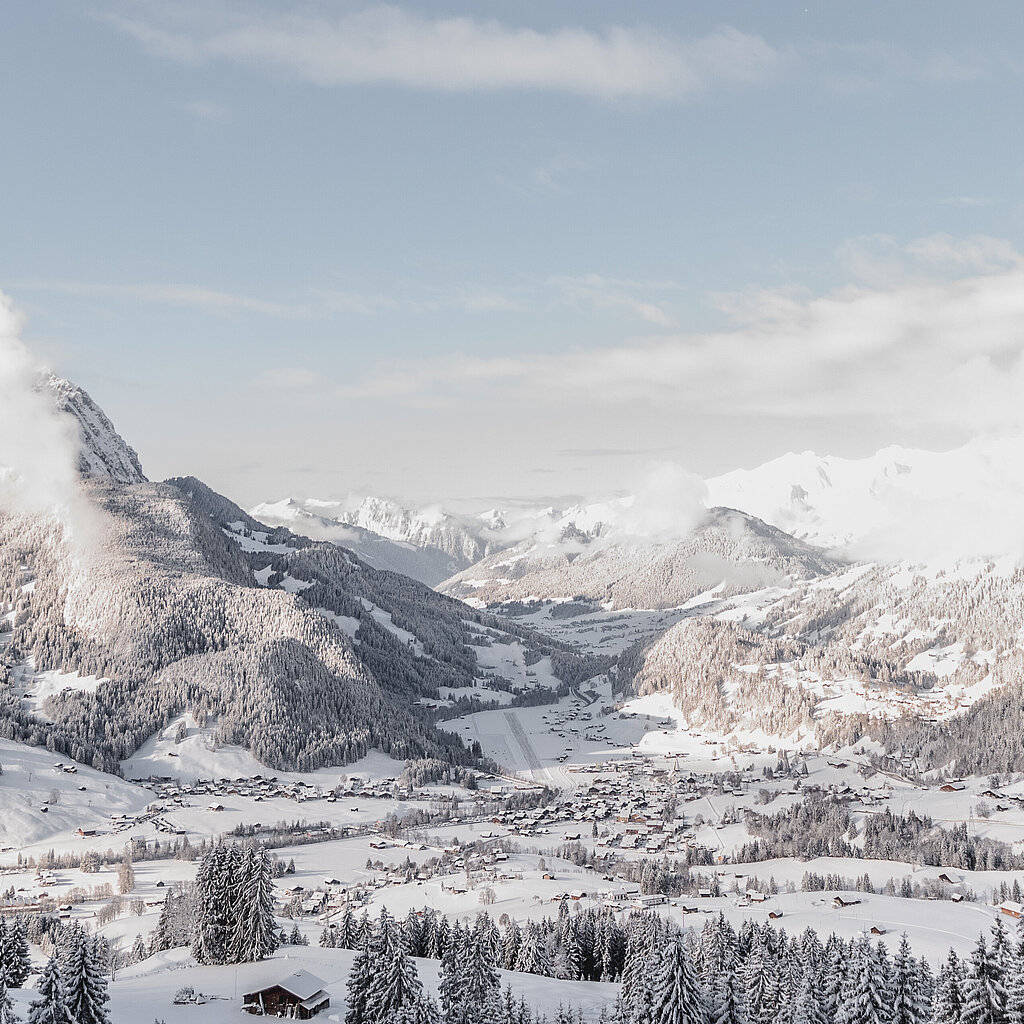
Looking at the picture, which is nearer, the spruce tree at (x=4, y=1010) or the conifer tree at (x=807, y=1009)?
the spruce tree at (x=4, y=1010)

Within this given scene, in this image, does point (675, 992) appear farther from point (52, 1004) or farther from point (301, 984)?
point (52, 1004)

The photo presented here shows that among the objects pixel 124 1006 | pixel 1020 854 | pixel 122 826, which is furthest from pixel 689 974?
pixel 122 826

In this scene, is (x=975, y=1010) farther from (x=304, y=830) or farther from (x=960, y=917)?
(x=304, y=830)

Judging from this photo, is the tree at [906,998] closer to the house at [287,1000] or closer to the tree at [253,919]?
the house at [287,1000]

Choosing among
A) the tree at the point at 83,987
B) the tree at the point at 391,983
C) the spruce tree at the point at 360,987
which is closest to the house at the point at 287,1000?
the spruce tree at the point at 360,987

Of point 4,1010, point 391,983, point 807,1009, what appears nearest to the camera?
point 4,1010

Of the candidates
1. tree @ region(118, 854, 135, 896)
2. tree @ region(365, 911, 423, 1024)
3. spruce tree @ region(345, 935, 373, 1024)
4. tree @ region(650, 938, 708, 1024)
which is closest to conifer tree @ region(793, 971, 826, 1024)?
tree @ region(650, 938, 708, 1024)

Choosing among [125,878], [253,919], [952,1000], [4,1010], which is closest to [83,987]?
[4,1010]
